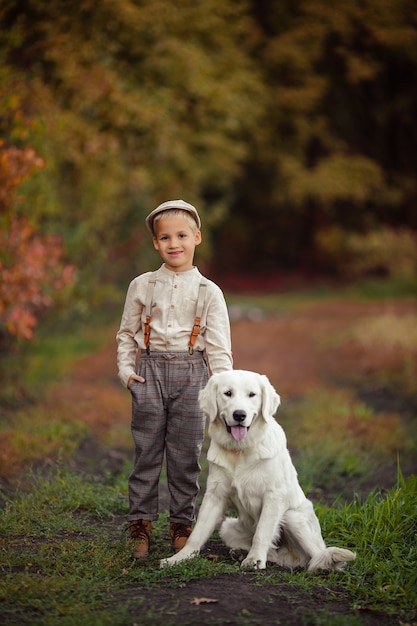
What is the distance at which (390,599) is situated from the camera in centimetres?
354

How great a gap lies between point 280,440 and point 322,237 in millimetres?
20484

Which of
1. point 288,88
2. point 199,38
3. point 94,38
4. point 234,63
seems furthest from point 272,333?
point 288,88

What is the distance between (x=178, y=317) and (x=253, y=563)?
1319 mm

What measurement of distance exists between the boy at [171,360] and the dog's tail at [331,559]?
723mm

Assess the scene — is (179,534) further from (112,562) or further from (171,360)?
(171,360)

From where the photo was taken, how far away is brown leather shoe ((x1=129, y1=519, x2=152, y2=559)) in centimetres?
401

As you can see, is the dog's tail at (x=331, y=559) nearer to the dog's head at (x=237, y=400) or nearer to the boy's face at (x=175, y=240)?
the dog's head at (x=237, y=400)

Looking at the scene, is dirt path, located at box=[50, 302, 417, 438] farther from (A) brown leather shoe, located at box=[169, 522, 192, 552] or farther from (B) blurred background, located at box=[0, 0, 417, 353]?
(A) brown leather shoe, located at box=[169, 522, 192, 552]

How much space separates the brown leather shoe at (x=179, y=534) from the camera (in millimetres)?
4125

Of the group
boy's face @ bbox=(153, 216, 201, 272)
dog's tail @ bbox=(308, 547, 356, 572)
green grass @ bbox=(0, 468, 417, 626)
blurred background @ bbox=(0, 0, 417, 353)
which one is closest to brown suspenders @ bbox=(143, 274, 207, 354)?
boy's face @ bbox=(153, 216, 201, 272)

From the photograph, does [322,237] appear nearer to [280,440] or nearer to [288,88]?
[288,88]

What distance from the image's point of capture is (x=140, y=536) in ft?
13.5

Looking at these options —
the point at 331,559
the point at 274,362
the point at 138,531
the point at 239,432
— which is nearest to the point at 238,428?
the point at 239,432

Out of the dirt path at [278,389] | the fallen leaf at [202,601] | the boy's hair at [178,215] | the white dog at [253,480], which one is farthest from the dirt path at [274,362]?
the fallen leaf at [202,601]
